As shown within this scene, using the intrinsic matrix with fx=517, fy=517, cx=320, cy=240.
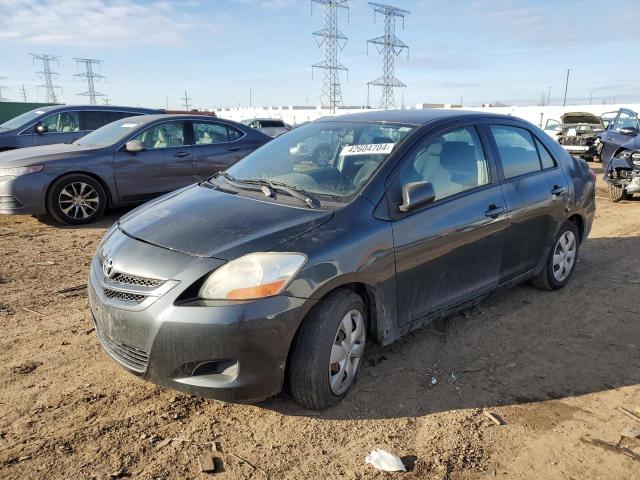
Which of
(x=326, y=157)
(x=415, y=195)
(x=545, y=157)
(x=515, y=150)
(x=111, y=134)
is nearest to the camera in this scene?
(x=415, y=195)

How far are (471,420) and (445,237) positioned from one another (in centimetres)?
116

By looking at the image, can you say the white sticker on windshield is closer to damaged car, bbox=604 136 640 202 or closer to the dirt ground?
the dirt ground

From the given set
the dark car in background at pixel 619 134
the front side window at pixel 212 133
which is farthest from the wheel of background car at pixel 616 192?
the front side window at pixel 212 133

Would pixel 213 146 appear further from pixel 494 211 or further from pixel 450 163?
pixel 494 211

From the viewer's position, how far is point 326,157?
3.67m

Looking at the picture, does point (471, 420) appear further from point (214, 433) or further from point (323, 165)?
point (323, 165)

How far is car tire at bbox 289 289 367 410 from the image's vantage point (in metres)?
2.70

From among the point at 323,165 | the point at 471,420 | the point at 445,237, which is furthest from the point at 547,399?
the point at 323,165

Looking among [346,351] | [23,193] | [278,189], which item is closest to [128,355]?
[346,351]

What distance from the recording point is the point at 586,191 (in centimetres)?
503

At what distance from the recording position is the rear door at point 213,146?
8.12 meters

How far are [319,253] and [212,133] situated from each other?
6.18 metres

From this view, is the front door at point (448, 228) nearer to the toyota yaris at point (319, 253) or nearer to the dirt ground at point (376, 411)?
the toyota yaris at point (319, 253)

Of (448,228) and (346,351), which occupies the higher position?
(448,228)
